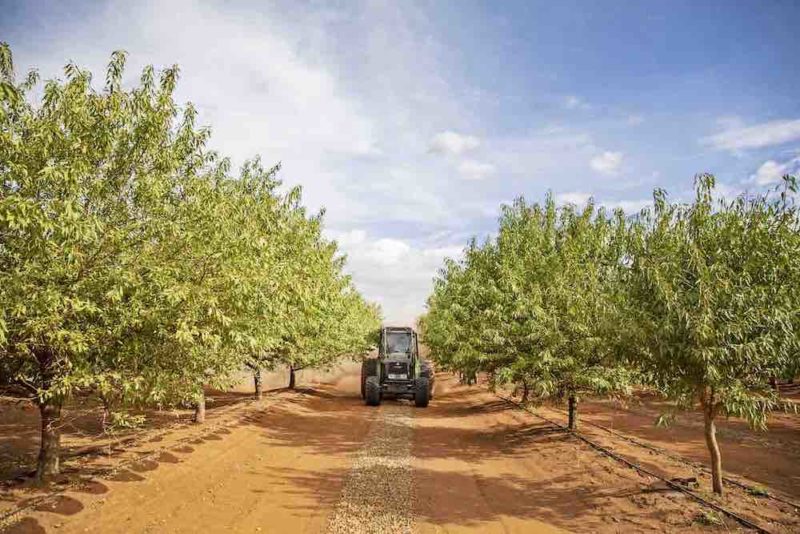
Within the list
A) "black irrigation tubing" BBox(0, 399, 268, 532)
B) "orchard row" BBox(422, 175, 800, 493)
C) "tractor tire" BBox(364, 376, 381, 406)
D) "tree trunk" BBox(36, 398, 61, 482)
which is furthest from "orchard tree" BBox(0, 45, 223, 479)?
"tractor tire" BBox(364, 376, 381, 406)

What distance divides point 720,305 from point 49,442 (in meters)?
14.2

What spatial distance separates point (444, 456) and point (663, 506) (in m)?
6.83

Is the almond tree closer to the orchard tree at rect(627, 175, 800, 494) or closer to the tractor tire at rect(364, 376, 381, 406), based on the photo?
the orchard tree at rect(627, 175, 800, 494)

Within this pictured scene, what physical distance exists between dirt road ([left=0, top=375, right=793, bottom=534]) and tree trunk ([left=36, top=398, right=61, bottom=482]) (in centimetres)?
108

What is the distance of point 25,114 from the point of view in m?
8.62

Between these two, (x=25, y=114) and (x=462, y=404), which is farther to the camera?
(x=462, y=404)

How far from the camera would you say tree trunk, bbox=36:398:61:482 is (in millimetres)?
10266

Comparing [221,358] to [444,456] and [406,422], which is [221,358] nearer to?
[444,456]

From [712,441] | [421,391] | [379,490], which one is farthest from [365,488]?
[421,391]

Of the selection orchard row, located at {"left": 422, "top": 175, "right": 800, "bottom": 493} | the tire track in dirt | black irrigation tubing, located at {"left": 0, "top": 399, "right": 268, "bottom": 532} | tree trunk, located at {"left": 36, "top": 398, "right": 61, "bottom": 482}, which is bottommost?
the tire track in dirt

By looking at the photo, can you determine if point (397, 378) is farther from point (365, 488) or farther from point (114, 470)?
point (114, 470)

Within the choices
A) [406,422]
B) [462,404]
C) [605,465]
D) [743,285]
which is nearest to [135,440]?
[406,422]

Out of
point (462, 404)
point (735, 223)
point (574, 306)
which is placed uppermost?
point (735, 223)

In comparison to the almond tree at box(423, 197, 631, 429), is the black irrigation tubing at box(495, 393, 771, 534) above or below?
below
